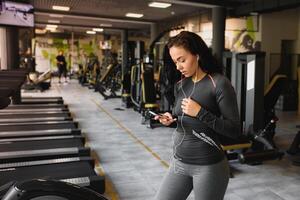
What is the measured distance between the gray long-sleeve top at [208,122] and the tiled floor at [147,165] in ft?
5.80

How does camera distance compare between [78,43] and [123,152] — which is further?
[78,43]

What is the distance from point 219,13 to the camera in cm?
955

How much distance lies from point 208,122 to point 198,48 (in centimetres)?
38

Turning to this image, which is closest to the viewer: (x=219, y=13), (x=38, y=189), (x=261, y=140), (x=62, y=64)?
(x=38, y=189)

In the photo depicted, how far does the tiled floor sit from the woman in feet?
5.59

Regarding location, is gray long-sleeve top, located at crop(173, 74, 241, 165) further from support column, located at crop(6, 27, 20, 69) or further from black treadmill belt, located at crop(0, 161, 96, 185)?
support column, located at crop(6, 27, 20, 69)

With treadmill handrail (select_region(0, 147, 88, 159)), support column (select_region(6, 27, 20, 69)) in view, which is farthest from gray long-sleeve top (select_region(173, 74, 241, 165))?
support column (select_region(6, 27, 20, 69))

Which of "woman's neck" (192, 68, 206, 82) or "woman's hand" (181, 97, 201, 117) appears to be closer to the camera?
"woman's hand" (181, 97, 201, 117)

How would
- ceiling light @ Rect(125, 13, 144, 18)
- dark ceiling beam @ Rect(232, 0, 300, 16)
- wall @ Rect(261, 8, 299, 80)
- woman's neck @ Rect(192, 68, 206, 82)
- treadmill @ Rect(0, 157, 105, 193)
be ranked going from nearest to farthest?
woman's neck @ Rect(192, 68, 206, 82) < treadmill @ Rect(0, 157, 105, 193) < dark ceiling beam @ Rect(232, 0, 300, 16) < wall @ Rect(261, 8, 299, 80) < ceiling light @ Rect(125, 13, 144, 18)

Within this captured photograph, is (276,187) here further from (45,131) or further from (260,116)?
(45,131)

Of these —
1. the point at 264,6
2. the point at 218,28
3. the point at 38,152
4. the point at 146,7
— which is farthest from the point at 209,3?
the point at 38,152

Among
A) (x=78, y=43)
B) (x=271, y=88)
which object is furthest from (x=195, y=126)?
(x=78, y=43)

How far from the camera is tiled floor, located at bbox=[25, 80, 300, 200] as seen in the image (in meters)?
3.43

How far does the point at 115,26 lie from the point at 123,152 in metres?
12.8
